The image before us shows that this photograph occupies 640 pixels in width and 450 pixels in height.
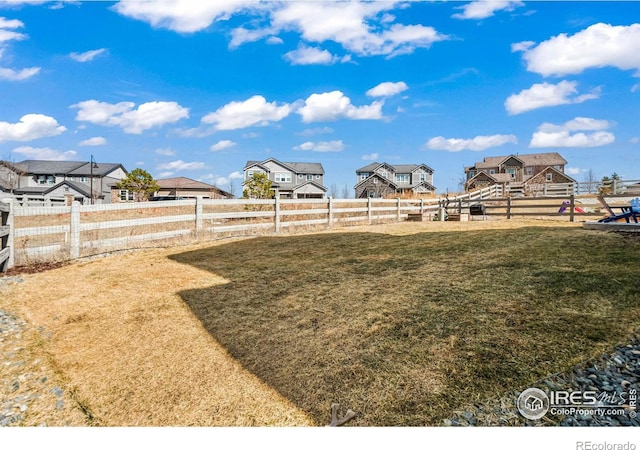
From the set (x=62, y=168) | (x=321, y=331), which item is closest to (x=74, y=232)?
(x=321, y=331)

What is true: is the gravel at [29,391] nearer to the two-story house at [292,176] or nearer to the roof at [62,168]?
the two-story house at [292,176]

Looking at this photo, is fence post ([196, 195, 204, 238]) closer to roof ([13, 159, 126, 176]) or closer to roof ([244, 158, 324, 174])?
roof ([244, 158, 324, 174])

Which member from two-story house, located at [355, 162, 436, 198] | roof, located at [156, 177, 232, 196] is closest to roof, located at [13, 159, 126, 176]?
roof, located at [156, 177, 232, 196]

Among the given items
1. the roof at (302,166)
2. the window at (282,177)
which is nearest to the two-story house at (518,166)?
the roof at (302,166)

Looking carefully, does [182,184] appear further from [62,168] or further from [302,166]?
[302,166]

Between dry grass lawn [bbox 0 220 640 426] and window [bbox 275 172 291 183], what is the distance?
3799 centimetres

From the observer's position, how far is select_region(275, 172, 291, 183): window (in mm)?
43812

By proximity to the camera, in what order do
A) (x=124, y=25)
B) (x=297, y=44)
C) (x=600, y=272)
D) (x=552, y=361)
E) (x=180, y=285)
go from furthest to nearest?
(x=297, y=44) → (x=124, y=25) → (x=180, y=285) → (x=600, y=272) → (x=552, y=361)

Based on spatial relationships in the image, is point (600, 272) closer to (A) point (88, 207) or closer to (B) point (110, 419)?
(B) point (110, 419)

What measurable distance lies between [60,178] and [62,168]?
1.48 m

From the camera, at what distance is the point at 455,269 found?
5.48 meters

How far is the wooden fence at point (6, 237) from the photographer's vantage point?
238 inches
